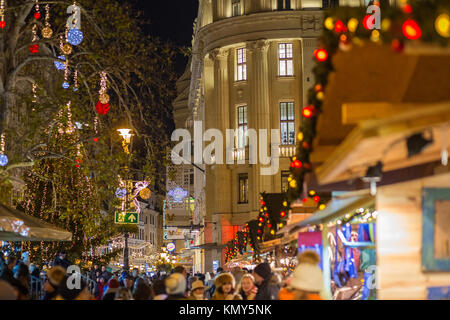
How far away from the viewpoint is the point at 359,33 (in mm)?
7270

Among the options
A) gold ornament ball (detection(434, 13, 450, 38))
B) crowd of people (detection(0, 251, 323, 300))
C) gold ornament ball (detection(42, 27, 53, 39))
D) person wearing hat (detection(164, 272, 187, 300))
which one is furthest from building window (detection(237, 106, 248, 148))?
gold ornament ball (detection(434, 13, 450, 38))

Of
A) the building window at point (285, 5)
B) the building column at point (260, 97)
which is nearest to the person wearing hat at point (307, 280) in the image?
the building column at point (260, 97)

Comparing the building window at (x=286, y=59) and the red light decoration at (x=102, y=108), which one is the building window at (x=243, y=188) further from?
the red light decoration at (x=102, y=108)

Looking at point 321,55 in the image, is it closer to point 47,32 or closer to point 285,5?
point 47,32

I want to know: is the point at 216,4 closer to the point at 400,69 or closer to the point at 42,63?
the point at 42,63

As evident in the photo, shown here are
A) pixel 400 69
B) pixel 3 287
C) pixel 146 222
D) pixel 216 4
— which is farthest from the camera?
pixel 146 222

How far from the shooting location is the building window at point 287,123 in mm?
51875

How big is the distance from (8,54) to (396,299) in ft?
43.4

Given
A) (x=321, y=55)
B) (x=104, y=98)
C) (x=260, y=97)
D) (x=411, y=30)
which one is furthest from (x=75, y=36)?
(x=260, y=97)

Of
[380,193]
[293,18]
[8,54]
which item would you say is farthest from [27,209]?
[293,18]

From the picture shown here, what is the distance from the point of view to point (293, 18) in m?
52.1

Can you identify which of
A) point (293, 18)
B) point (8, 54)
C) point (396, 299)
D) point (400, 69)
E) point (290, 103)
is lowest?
point (396, 299)

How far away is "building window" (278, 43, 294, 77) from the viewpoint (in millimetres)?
52888

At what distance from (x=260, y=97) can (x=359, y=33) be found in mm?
44815
